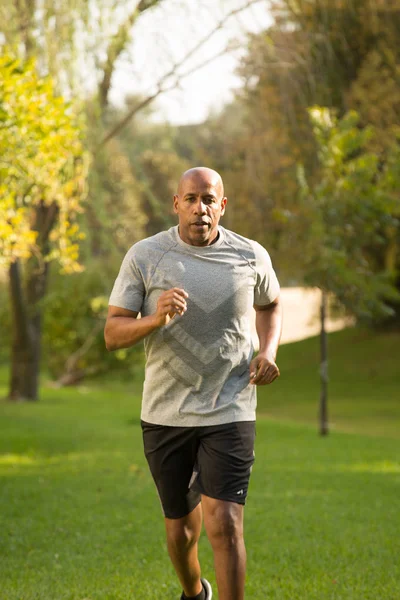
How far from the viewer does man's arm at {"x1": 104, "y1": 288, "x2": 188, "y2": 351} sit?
12.2 feet

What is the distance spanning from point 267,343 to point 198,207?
69 cm

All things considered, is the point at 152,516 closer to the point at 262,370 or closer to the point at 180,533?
the point at 180,533

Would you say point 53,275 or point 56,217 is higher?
point 56,217

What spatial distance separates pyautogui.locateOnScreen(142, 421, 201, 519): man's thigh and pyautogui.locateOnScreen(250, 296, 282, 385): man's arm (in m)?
0.36

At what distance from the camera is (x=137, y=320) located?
390 centimetres

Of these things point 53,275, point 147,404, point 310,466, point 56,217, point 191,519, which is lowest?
point 53,275

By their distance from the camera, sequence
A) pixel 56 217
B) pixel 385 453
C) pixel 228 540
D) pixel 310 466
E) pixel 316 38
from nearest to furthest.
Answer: pixel 228 540 → pixel 310 466 → pixel 385 453 → pixel 316 38 → pixel 56 217

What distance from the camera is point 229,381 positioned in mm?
4047

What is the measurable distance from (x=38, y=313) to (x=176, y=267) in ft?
55.4

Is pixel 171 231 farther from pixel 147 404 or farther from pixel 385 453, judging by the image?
pixel 385 453

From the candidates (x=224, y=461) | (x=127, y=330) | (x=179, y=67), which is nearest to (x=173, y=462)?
(x=224, y=461)

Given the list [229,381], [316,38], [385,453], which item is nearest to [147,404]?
[229,381]

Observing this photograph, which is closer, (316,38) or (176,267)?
(176,267)

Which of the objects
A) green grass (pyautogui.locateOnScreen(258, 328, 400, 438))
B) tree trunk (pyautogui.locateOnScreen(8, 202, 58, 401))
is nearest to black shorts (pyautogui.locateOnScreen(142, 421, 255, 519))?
green grass (pyautogui.locateOnScreen(258, 328, 400, 438))
